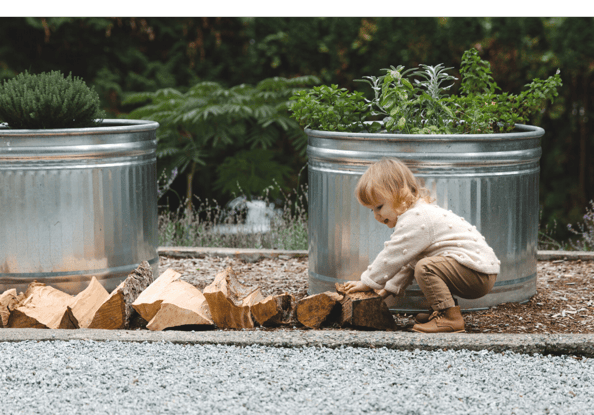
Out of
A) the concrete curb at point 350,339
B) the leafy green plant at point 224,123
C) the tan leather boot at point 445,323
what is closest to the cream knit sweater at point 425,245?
the tan leather boot at point 445,323

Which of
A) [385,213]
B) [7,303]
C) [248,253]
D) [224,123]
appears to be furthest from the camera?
[224,123]

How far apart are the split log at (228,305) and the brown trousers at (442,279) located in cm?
79

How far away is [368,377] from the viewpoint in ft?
7.86

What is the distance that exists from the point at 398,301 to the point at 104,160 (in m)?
1.72

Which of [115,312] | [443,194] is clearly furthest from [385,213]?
[115,312]

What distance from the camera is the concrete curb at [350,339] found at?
8.81ft

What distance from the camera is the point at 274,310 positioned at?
3.13 m

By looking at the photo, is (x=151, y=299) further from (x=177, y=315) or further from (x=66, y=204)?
(x=66, y=204)

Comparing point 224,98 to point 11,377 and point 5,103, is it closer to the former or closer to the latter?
point 5,103

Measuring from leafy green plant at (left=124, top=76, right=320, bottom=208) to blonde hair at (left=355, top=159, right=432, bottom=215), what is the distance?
3601 millimetres

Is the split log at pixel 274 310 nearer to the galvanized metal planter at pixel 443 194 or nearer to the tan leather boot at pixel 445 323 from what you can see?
the galvanized metal planter at pixel 443 194

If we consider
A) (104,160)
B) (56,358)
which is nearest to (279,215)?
(104,160)

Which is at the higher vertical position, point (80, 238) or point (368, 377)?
point (80, 238)

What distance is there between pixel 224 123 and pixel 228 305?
13.7 ft
